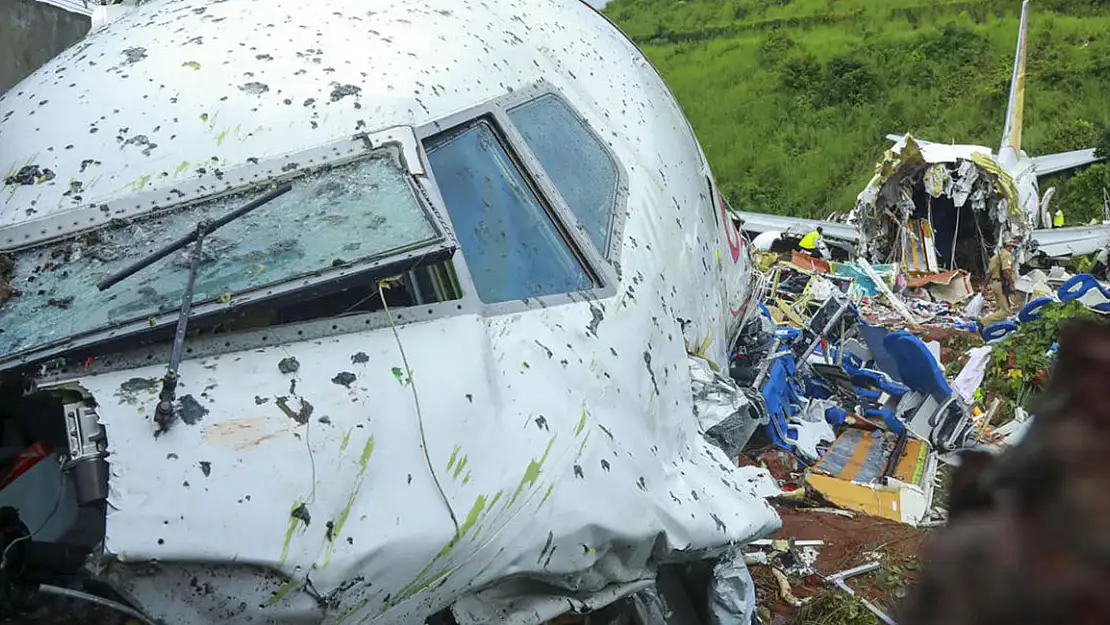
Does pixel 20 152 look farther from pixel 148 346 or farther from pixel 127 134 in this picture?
pixel 148 346

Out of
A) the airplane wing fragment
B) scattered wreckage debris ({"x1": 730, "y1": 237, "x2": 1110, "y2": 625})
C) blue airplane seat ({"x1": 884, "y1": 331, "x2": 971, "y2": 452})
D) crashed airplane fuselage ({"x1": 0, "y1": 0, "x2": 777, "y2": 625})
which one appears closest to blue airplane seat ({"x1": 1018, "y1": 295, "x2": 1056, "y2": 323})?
scattered wreckage debris ({"x1": 730, "y1": 237, "x2": 1110, "y2": 625})

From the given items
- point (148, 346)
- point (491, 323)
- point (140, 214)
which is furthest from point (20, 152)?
point (491, 323)

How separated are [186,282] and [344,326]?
41 cm

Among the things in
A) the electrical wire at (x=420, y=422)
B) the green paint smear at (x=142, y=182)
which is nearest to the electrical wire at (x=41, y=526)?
the green paint smear at (x=142, y=182)

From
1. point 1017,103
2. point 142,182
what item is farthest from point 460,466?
point 1017,103

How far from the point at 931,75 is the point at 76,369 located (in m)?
26.2

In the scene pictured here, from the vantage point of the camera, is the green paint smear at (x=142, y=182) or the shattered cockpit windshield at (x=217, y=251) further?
the green paint smear at (x=142, y=182)

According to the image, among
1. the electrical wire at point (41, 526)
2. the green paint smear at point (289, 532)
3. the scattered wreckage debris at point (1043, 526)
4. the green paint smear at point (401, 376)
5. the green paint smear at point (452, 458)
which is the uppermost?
the scattered wreckage debris at point (1043, 526)

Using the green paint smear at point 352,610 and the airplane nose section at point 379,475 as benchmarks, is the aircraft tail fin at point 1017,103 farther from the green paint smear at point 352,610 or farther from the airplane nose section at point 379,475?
the green paint smear at point 352,610

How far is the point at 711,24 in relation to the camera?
32.9m

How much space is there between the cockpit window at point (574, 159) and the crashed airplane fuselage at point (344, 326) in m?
0.01

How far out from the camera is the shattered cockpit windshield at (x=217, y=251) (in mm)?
2229

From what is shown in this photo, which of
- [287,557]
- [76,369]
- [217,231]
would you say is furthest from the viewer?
[217,231]

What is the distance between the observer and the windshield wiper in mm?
2015
